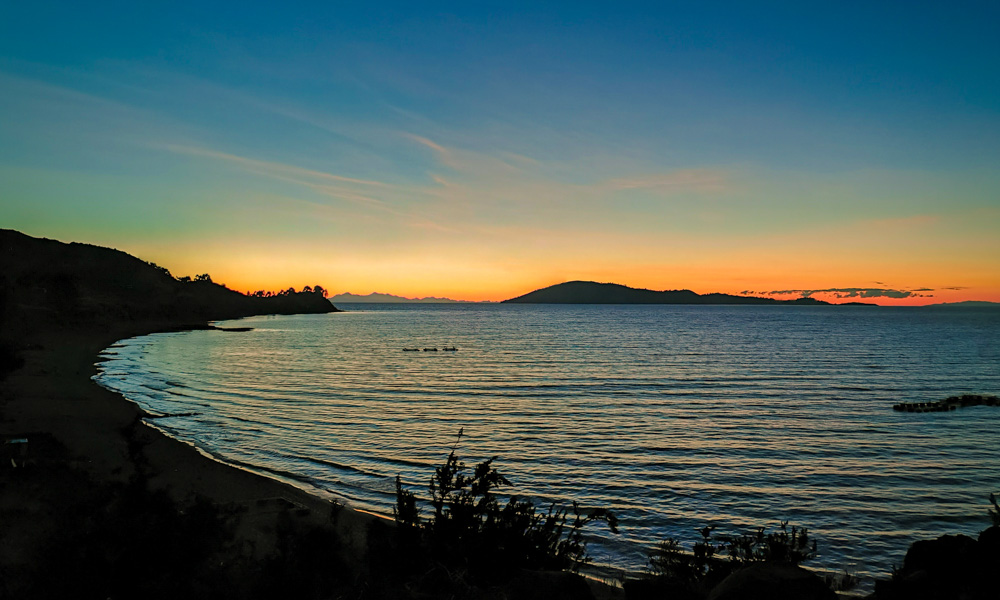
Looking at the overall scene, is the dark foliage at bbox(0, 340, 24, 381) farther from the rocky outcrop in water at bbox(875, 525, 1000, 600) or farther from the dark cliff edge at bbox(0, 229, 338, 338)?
the dark cliff edge at bbox(0, 229, 338, 338)

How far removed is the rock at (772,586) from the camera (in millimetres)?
5504

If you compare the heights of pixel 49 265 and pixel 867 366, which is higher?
pixel 49 265

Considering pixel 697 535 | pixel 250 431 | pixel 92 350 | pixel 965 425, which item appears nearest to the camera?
pixel 697 535

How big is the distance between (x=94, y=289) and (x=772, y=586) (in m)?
149

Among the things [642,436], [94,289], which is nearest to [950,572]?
[642,436]

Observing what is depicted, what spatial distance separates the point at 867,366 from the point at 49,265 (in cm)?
16426

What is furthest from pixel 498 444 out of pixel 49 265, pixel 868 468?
pixel 49 265

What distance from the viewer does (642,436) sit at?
795 inches

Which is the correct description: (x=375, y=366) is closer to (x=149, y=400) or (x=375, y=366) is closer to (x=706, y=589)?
(x=149, y=400)

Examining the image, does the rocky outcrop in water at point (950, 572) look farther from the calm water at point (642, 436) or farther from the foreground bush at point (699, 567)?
the calm water at point (642, 436)

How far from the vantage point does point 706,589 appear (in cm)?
690

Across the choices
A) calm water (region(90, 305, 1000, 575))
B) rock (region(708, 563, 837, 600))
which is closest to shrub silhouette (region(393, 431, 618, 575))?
rock (region(708, 563, 837, 600))

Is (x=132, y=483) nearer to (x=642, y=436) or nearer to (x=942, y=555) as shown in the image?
(x=942, y=555)

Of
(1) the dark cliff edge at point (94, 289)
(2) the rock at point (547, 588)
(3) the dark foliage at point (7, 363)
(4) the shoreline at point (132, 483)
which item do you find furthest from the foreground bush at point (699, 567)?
(1) the dark cliff edge at point (94, 289)
